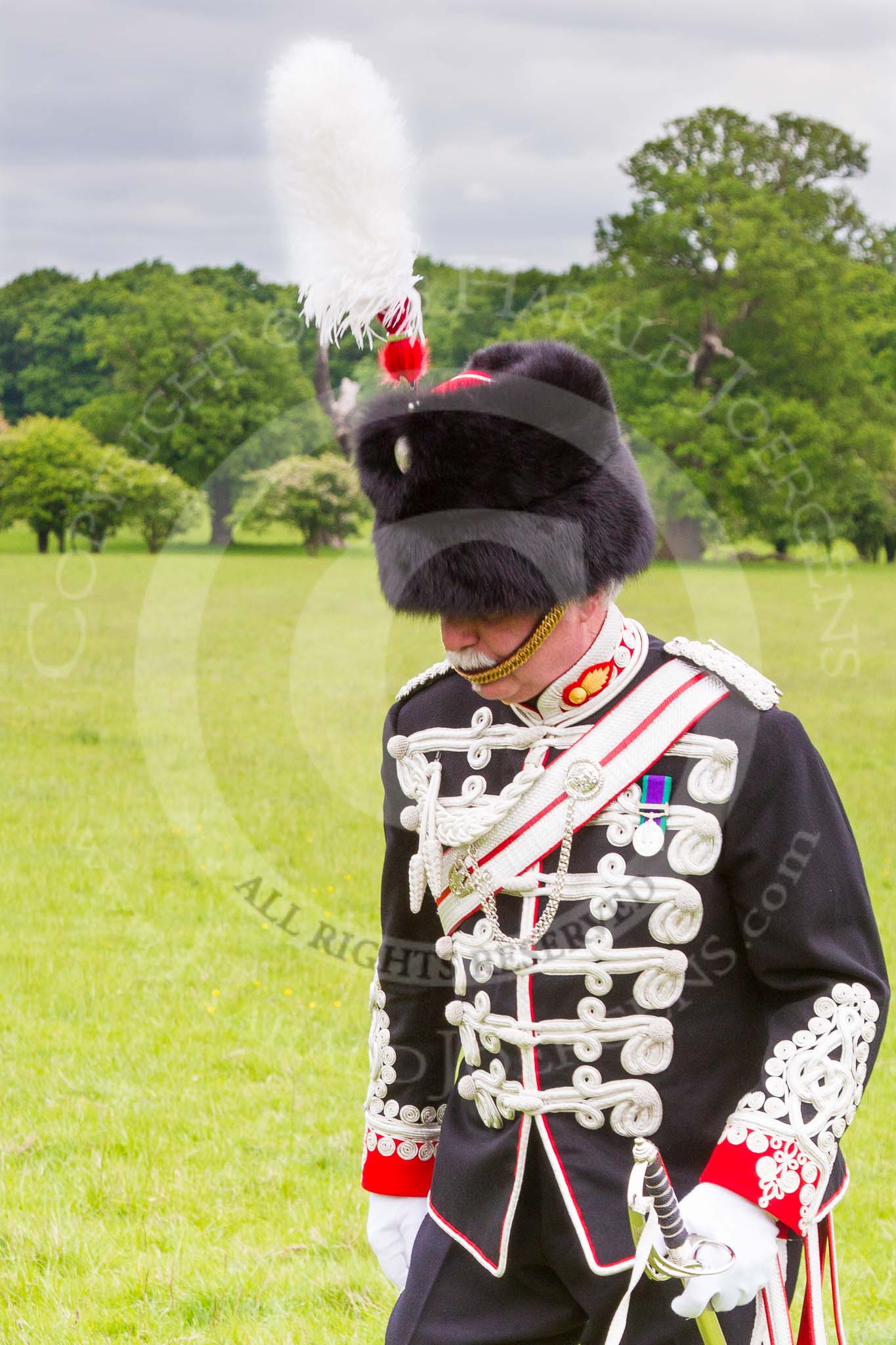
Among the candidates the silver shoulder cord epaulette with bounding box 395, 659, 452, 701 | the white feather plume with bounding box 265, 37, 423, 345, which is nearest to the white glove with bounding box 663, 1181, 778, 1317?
the silver shoulder cord epaulette with bounding box 395, 659, 452, 701

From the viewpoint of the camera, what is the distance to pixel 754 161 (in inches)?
1859

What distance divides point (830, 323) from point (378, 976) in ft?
150

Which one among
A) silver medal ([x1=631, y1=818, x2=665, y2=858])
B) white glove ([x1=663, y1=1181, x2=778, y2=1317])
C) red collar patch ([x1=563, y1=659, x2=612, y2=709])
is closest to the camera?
white glove ([x1=663, y1=1181, x2=778, y2=1317])

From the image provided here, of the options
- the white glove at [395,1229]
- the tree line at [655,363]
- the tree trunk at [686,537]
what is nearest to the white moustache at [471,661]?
the white glove at [395,1229]

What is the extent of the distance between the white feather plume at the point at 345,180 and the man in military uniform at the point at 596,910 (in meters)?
0.19

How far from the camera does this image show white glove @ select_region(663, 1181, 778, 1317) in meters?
2.26

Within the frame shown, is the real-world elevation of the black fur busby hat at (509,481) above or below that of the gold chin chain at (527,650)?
above

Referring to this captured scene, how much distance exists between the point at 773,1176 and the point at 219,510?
4223 cm

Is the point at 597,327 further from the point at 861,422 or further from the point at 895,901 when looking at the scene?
the point at 895,901

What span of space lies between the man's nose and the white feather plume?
1.76 ft

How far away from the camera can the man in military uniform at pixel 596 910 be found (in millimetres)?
2428

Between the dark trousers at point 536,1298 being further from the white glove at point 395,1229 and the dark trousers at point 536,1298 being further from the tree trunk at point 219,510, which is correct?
the tree trunk at point 219,510

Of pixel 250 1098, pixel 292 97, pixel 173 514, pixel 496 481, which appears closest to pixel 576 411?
pixel 496 481

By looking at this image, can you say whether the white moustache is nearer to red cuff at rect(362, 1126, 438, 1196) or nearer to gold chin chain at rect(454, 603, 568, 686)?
gold chin chain at rect(454, 603, 568, 686)
